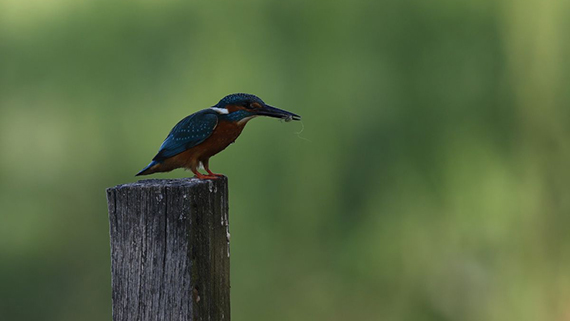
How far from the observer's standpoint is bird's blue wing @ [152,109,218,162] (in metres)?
2.53

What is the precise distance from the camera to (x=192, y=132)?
2.54 m

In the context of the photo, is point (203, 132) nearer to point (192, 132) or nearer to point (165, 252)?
point (192, 132)

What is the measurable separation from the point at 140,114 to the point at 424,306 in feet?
10.4

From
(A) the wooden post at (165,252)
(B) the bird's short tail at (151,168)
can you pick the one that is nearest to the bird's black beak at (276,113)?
(B) the bird's short tail at (151,168)

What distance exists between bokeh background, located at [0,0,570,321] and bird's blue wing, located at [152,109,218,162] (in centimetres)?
358

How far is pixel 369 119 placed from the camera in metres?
6.50

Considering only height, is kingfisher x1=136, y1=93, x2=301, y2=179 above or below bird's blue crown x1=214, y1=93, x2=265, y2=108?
below

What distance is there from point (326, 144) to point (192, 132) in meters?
4.01

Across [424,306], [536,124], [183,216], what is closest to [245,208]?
[424,306]

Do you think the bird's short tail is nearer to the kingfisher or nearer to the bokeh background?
the kingfisher

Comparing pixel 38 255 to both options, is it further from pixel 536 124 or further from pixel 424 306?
pixel 536 124

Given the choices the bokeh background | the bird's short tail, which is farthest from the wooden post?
the bokeh background

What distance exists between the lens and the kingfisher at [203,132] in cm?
254

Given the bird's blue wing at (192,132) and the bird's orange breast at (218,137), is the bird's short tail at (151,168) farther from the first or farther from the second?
the bird's orange breast at (218,137)
